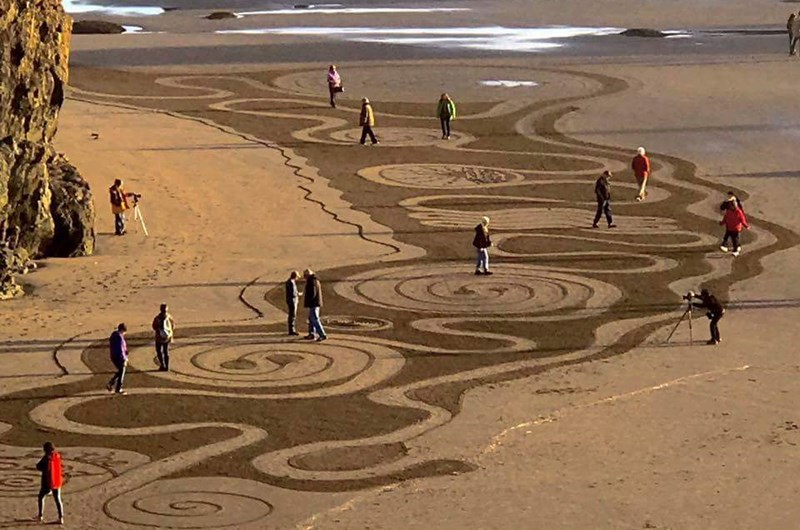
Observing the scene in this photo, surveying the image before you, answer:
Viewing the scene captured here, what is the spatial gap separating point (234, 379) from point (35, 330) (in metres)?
4.68

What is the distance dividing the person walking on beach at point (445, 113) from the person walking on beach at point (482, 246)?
52.0 ft

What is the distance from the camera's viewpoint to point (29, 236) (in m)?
36.7

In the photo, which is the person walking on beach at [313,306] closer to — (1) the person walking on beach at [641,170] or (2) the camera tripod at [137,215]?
(2) the camera tripod at [137,215]

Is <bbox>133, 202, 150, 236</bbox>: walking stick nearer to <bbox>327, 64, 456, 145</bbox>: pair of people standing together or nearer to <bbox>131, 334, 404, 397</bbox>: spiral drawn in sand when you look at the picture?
<bbox>131, 334, 404, 397</bbox>: spiral drawn in sand

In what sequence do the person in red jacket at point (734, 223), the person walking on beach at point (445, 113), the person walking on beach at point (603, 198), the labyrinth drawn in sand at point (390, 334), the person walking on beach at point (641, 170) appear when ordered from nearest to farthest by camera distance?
1. the labyrinth drawn in sand at point (390, 334)
2. the person in red jacket at point (734, 223)
3. the person walking on beach at point (603, 198)
4. the person walking on beach at point (641, 170)
5. the person walking on beach at point (445, 113)

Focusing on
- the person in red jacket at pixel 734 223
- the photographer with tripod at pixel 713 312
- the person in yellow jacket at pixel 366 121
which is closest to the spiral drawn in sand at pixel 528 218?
the person in red jacket at pixel 734 223

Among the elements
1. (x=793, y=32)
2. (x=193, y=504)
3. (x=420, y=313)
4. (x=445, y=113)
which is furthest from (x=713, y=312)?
(x=793, y=32)

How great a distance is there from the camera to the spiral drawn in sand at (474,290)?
33.2 metres

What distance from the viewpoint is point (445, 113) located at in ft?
170

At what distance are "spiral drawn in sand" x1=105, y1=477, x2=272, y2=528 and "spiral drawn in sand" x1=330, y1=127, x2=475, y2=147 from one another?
2849 cm

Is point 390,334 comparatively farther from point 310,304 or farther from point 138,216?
point 138,216

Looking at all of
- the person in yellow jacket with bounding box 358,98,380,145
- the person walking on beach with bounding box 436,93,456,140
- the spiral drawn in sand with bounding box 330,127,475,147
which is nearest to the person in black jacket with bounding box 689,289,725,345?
the person in yellow jacket with bounding box 358,98,380,145

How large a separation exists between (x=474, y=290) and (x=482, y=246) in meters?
1.11

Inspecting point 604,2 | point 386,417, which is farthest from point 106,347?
point 604,2
